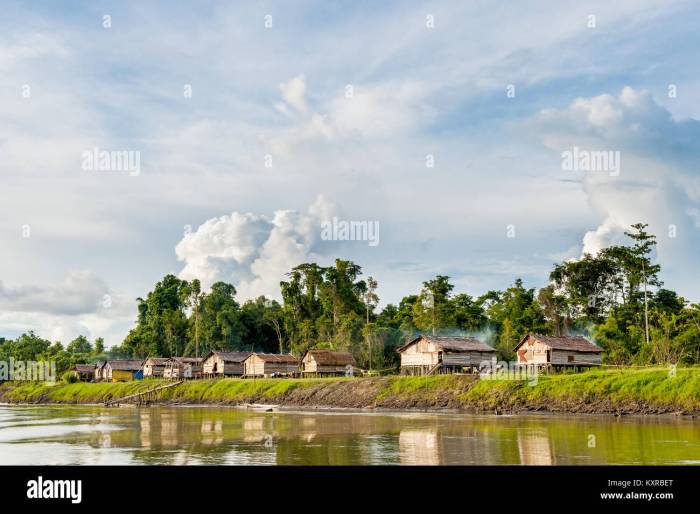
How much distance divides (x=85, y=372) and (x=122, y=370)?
23.5 feet

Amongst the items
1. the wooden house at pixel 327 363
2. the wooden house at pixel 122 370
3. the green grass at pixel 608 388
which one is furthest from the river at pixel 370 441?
the wooden house at pixel 122 370

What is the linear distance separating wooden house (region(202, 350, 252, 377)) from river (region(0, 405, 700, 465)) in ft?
144

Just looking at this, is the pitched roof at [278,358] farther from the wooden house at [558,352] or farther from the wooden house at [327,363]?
the wooden house at [558,352]

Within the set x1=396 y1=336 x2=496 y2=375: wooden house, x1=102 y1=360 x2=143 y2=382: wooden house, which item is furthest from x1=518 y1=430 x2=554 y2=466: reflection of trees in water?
x1=102 y1=360 x2=143 y2=382: wooden house

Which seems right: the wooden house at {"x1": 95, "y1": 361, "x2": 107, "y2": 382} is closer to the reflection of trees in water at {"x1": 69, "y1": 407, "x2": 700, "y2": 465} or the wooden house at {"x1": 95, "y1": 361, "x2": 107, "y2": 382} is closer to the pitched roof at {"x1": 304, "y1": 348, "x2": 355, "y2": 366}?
the pitched roof at {"x1": 304, "y1": 348, "x2": 355, "y2": 366}

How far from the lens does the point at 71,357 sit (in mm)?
115875

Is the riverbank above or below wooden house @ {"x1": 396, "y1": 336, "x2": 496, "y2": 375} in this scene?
below

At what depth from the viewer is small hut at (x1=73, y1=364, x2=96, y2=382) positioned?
109m

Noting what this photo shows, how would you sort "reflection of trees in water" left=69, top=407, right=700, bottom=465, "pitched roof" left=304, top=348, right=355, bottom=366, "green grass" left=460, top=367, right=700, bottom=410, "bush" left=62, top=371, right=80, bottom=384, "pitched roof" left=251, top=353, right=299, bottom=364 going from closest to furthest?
"reflection of trees in water" left=69, top=407, right=700, bottom=465
"green grass" left=460, top=367, right=700, bottom=410
"pitched roof" left=304, top=348, right=355, bottom=366
"pitched roof" left=251, top=353, right=299, bottom=364
"bush" left=62, top=371, right=80, bottom=384

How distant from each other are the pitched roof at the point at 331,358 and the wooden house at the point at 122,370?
127 feet

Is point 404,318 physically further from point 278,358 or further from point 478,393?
point 478,393
